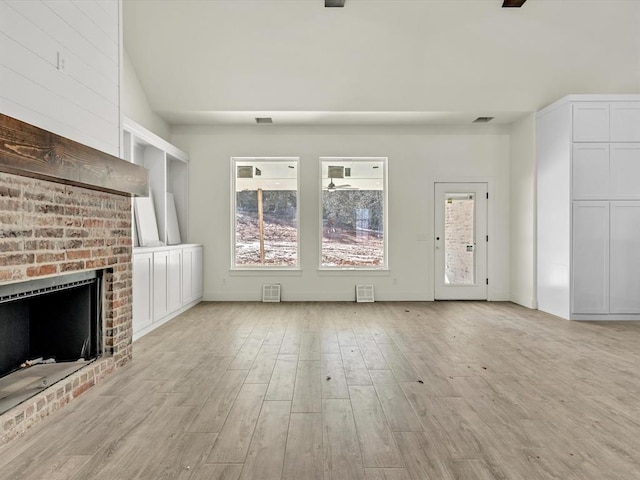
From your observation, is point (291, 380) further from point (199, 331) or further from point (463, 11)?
point (463, 11)

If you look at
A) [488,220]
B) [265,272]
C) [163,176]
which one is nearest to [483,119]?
[488,220]

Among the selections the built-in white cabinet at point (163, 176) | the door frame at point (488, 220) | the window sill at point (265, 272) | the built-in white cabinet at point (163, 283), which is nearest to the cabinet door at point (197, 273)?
the built-in white cabinet at point (163, 283)

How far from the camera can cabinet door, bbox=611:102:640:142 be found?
213 inches

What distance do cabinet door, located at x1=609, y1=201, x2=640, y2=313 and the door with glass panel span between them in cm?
194

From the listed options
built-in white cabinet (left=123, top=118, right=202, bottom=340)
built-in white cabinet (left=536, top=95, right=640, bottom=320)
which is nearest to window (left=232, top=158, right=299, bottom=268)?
built-in white cabinet (left=123, top=118, right=202, bottom=340)

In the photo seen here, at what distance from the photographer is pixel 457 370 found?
342 centimetres

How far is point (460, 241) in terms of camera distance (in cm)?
706

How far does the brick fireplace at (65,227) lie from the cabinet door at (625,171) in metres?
6.07

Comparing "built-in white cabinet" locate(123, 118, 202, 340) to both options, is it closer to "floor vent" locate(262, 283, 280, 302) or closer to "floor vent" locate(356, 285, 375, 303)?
"floor vent" locate(262, 283, 280, 302)

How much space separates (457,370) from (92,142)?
3.66 meters

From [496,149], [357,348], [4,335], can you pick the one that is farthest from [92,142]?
[496,149]

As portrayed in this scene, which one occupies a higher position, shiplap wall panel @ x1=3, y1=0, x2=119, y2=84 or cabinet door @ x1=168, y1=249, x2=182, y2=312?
shiplap wall panel @ x1=3, y1=0, x2=119, y2=84

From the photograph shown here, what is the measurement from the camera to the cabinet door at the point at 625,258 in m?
5.43

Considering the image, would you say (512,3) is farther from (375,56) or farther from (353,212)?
(353,212)
